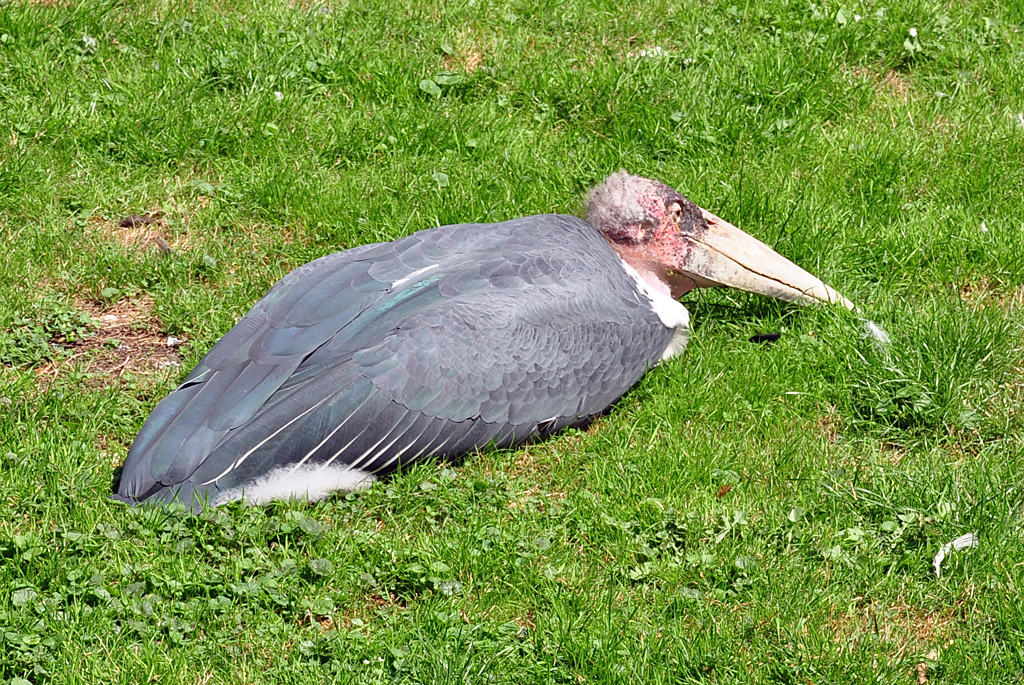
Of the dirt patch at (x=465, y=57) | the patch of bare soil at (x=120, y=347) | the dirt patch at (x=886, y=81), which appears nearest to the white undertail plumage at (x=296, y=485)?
the patch of bare soil at (x=120, y=347)

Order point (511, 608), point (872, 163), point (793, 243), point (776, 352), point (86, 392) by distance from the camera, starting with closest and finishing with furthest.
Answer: point (511, 608), point (86, 392), point (776, 352), point (793, 243), point (872, 163)

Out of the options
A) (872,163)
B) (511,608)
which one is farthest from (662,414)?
(872,163)

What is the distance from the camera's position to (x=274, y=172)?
6551 mm

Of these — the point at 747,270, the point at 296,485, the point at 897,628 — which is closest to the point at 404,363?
the point at 296,485

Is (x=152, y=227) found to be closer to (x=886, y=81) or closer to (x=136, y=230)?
(x=136, y=230)

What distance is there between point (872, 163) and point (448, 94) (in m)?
2.48

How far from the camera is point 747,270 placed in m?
5.75

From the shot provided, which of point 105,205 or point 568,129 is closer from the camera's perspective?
point 105,205

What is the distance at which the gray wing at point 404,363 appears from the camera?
14.7ft

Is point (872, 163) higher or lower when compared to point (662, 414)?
A: higher

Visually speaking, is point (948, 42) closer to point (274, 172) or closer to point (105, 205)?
point (274, 172)

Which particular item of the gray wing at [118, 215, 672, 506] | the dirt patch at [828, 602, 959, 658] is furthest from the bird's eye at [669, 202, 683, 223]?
the dirt patch at [828, 602, 959, 658]

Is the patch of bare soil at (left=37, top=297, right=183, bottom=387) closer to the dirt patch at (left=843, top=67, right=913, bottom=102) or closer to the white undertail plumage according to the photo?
the white undertail plumage

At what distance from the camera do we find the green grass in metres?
4.07
